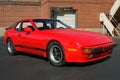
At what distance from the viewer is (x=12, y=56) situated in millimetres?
9695

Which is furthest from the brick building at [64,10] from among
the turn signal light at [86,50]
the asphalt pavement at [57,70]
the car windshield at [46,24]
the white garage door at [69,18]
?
the turn signal light at [86,50]

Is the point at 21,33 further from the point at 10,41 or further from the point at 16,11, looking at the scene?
the point at 16,11

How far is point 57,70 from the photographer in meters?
6.95

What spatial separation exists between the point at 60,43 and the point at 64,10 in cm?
1535

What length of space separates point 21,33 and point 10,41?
1.14 m

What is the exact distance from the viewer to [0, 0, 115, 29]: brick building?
72.2ft

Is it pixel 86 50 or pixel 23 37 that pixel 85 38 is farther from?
pixel 23 37

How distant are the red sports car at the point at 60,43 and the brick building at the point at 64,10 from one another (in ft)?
42.7

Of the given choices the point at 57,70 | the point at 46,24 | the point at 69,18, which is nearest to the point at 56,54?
the point at 57,70

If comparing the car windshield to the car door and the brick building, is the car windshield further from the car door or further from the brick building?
the brick building

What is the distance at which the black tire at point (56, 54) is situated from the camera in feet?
23.7

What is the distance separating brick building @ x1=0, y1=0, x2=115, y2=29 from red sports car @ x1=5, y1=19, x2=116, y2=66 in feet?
42.7

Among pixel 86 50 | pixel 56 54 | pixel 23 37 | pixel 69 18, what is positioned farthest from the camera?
pixel 69 18

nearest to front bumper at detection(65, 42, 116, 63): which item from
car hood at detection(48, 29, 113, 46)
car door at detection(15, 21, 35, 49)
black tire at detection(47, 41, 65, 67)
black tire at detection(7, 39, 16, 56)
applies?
car hood at detection(48, 29, 113, 46)
